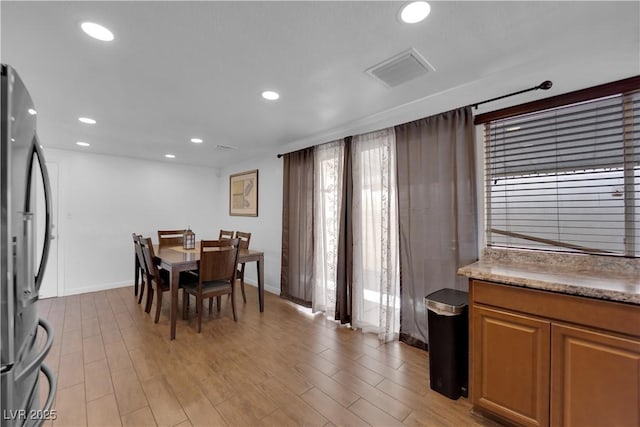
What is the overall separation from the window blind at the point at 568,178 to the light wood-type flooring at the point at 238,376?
1356 mm

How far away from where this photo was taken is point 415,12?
1318mm

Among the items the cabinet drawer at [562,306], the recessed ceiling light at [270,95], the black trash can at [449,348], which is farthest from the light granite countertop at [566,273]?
the recessed ceiling light at [270,95]

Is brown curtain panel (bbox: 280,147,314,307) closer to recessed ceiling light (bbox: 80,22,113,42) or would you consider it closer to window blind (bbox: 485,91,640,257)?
window blind (bbox: 485,91,640,257)

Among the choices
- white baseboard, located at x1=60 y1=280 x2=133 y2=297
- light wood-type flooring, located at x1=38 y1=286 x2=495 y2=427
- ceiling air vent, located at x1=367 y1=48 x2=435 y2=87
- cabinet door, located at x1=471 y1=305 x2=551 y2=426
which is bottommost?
light wood-type flooring, located at x1=38 y1=286 x2=495 y2=427

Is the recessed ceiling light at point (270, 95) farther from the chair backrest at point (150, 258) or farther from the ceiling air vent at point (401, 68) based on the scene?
the chair backrest at point (150, 258)

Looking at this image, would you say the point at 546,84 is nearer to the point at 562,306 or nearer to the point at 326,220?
the point at 562,306

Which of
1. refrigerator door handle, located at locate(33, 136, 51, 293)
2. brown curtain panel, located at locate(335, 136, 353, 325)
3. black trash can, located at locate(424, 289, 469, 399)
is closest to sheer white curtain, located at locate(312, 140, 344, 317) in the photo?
brown curtain panel, located at locate(335, 136, 353, 325)

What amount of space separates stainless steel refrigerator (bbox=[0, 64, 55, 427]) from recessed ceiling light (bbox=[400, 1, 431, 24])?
157cm

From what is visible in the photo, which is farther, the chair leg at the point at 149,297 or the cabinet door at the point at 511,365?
the chair leg at the point at 149,297

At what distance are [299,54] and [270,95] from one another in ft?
2.17

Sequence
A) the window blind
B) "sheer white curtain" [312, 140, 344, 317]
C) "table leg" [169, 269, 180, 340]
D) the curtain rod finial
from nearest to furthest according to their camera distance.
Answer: the window blind
the curtain rod finial
"table leg" [169, 269, 180, 340]
"sheer white curtain" [312, 140, 344, 317]

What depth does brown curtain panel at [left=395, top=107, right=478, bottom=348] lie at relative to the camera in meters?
2.21

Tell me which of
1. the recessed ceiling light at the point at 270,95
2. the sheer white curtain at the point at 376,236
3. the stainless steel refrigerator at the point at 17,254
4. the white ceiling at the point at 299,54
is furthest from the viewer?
the sheer white curtain at the point at 376,236

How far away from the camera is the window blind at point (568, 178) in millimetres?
1660
